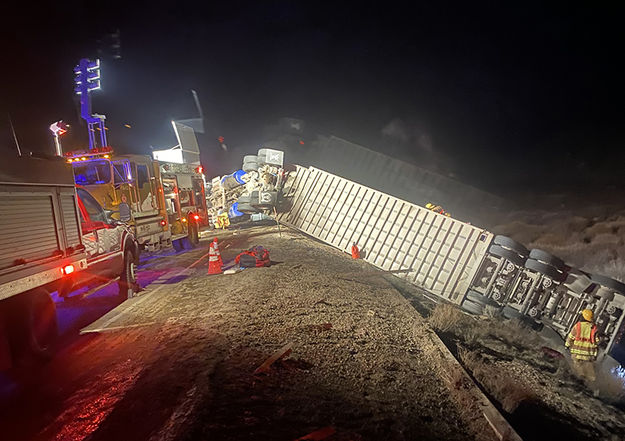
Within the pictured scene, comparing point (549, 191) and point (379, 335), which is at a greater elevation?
point (549, 191)

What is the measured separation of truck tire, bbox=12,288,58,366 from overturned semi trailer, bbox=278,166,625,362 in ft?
26.1

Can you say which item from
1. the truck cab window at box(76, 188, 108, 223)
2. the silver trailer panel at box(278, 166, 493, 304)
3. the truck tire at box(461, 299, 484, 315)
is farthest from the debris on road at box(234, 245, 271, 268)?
the truck tire at box(461, 299, 484, 315)

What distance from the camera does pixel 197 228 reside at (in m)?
13.1

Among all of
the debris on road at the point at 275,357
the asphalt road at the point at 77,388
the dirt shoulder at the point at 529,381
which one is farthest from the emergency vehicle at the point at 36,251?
the dirt shoulder at the point at 529,381

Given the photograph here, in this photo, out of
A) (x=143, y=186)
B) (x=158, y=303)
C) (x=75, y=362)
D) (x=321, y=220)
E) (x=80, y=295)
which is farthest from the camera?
(x=321, y=220)

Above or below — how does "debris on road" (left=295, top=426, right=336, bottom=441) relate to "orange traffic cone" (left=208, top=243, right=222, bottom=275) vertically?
above

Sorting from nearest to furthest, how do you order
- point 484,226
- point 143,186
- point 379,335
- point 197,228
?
point 379,335 → point 143,186 → point 197,228 → point 484,226

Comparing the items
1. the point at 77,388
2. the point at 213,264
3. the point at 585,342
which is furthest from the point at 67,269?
the point at 585,342

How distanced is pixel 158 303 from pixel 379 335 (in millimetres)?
4109

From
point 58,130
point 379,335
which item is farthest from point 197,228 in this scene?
point 379,335

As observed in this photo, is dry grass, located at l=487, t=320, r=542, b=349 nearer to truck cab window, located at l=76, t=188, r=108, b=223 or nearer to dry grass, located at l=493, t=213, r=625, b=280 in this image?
dry grass, located at l=493, t=213, r=625, b=280

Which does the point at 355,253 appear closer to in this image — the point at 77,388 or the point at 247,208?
the point at 247,208

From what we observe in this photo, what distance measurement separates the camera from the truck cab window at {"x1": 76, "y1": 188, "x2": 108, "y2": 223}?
6387 millimetres

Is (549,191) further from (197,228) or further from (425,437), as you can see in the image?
(425,437)
